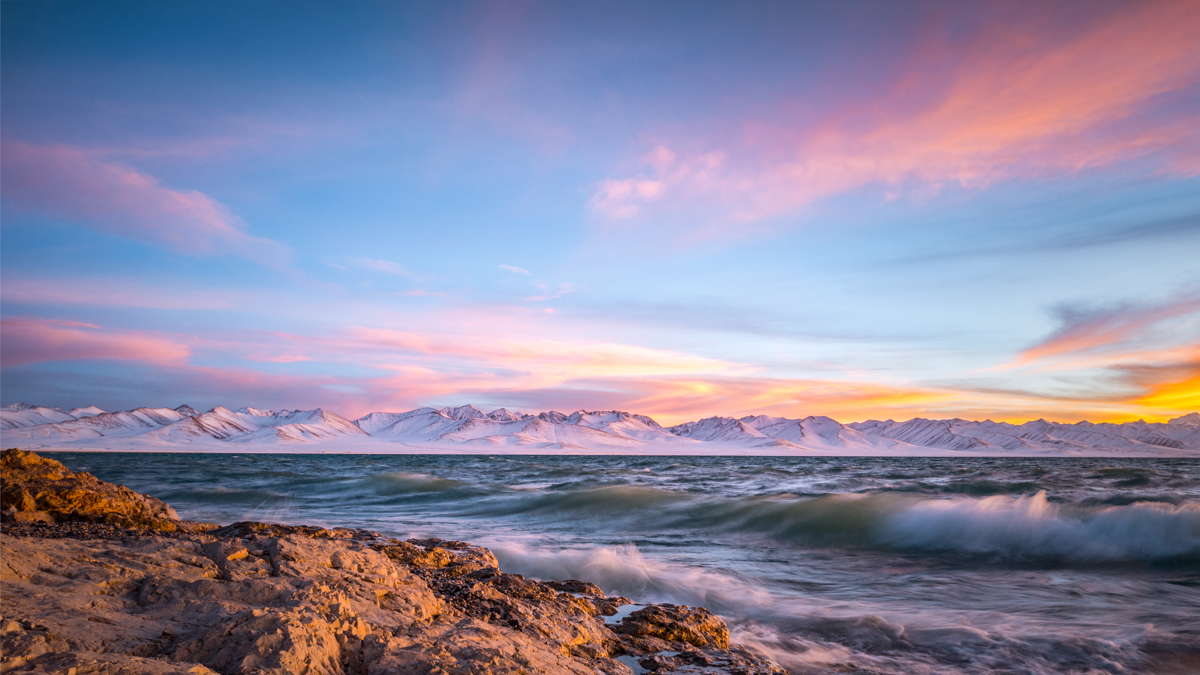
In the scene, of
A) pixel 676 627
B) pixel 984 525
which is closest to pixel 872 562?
pixel 984 525

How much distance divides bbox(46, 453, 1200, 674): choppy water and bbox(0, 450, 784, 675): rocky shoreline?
69.9 inches

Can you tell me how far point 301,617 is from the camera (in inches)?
117

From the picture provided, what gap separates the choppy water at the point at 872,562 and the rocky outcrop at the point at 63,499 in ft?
14.7

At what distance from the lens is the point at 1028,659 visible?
550 cm

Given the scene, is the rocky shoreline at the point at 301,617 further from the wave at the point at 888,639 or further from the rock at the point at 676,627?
the wave at the point at 888,639

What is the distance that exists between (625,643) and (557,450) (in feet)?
540

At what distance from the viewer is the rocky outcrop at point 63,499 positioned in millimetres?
6883

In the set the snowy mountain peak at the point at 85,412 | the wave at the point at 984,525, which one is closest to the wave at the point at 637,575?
the wave at the point at 984,525

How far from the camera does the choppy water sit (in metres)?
5.84

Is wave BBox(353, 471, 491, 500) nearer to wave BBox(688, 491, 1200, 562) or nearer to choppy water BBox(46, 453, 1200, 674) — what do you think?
choppy water BBox(46, 453, 1200, 674)

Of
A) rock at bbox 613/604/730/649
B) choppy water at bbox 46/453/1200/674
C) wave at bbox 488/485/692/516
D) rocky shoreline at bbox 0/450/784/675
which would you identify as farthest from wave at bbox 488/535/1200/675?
wave at bbox 488/485/692/516

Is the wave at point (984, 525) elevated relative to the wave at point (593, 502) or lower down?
elevated

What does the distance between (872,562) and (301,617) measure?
1012 centimetres

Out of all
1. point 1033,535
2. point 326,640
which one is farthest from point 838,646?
point 1033,535
